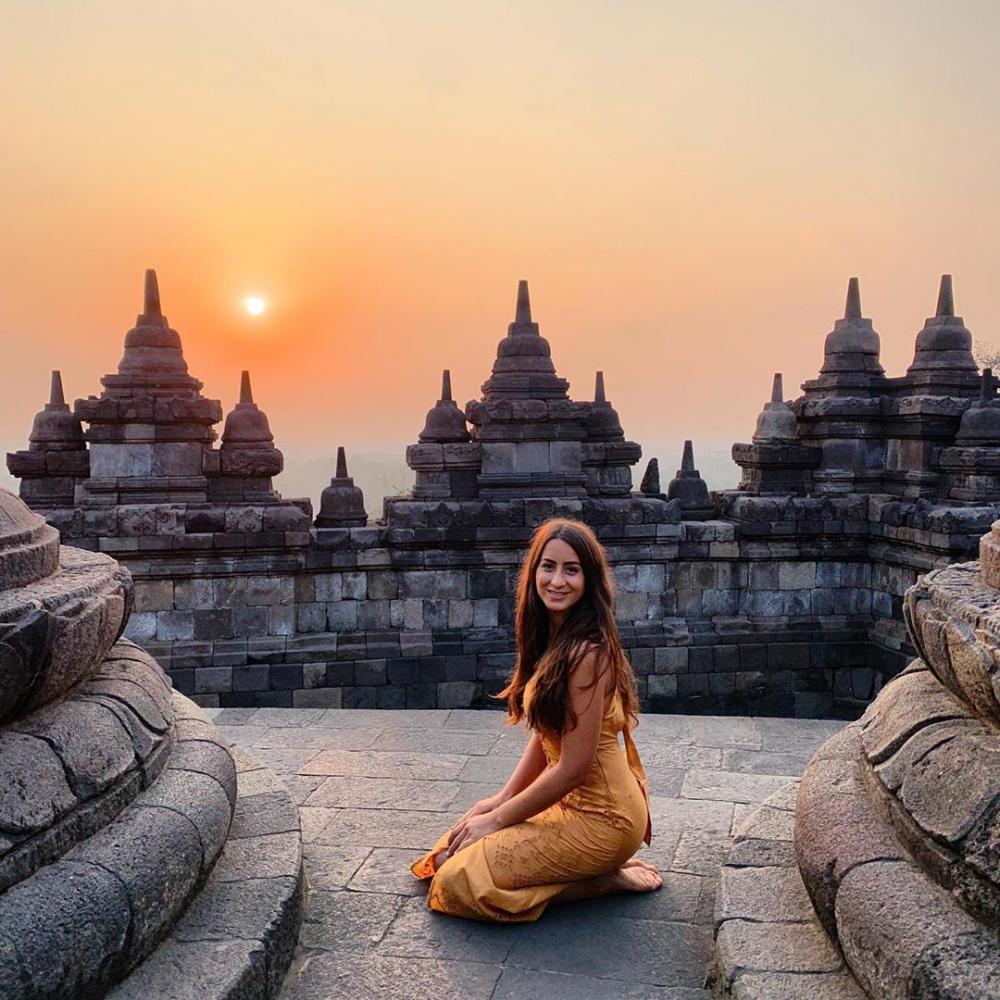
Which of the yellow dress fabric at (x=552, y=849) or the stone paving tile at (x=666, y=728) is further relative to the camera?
the stone paving tile at (x=666, y=728)

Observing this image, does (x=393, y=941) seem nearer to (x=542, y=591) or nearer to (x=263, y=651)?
(x=542, y=591)

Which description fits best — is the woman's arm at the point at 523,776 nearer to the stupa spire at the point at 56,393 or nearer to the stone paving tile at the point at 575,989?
the stone paving tile at the point at 575,989

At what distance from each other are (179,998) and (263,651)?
616 centimetres

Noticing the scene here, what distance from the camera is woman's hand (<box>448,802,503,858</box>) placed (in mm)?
4137

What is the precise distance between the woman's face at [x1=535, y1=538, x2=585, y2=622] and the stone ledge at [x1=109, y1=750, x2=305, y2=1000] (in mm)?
1318

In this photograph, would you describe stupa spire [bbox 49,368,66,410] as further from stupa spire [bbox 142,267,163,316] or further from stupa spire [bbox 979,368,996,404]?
stupa spire [bbox 979,368,996,404]

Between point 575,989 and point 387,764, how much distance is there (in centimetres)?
272

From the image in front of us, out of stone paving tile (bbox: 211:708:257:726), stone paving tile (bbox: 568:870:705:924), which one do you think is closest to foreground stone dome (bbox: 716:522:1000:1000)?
stone paving tile (bbox: 568:870:705:924)

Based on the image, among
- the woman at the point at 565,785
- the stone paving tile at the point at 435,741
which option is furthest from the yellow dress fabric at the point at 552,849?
the stone paving tile at the point at 435,741

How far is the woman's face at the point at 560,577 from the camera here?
4.14m

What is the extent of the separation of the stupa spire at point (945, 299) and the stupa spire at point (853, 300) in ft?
2.34

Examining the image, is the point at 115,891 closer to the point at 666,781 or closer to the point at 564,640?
the point at 564,640

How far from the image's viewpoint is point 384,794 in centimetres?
571

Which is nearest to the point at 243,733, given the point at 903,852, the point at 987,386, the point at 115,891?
the point at 115,891
